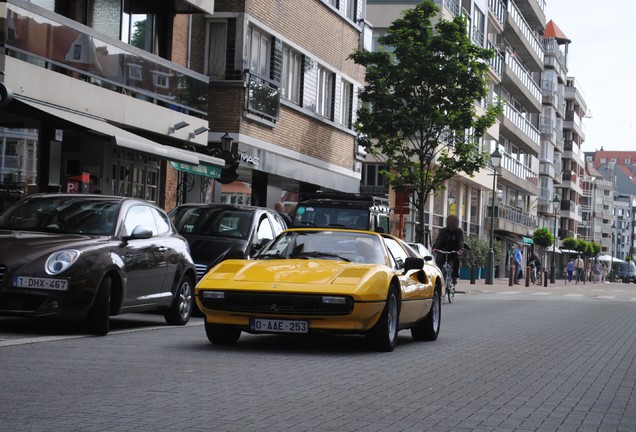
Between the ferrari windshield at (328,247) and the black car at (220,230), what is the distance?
187 inches

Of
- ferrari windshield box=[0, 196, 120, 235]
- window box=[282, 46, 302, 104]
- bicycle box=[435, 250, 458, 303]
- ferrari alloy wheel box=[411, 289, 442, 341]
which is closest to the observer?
ferrari windshield box=[0, 196, 120, 235]

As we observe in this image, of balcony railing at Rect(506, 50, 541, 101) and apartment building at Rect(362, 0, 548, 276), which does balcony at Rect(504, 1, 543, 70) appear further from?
balcony railing at Rect(506, 50, 541, 101)

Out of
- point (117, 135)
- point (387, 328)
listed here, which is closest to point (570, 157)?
point (117, 135)

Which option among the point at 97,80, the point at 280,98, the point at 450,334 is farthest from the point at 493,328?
the point at 280,98

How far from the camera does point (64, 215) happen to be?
48.2ft

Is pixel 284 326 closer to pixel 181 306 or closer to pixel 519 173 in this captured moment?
pixel 181 306

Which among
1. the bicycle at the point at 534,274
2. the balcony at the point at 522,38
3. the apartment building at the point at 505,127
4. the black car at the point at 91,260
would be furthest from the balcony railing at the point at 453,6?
the black car at the point at 91,260

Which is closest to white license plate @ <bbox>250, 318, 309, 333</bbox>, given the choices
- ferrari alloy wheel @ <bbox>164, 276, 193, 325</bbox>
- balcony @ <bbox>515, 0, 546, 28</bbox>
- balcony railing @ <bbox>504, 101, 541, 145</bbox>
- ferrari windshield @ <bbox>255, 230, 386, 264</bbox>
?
ferrari windshield @ <bbox>255, 230, 386, 264</bbox>

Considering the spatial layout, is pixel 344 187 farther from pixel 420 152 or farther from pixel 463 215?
pixel 463 215

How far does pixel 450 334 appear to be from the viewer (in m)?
17.1

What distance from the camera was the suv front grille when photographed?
12383mm

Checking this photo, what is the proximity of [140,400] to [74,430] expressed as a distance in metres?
1.41

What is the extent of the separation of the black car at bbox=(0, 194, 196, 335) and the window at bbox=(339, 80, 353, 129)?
25.3 metres

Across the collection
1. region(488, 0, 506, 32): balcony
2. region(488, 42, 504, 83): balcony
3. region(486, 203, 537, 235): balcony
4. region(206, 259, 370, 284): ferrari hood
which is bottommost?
region(206, 259, 370, 284): ferrari hood
